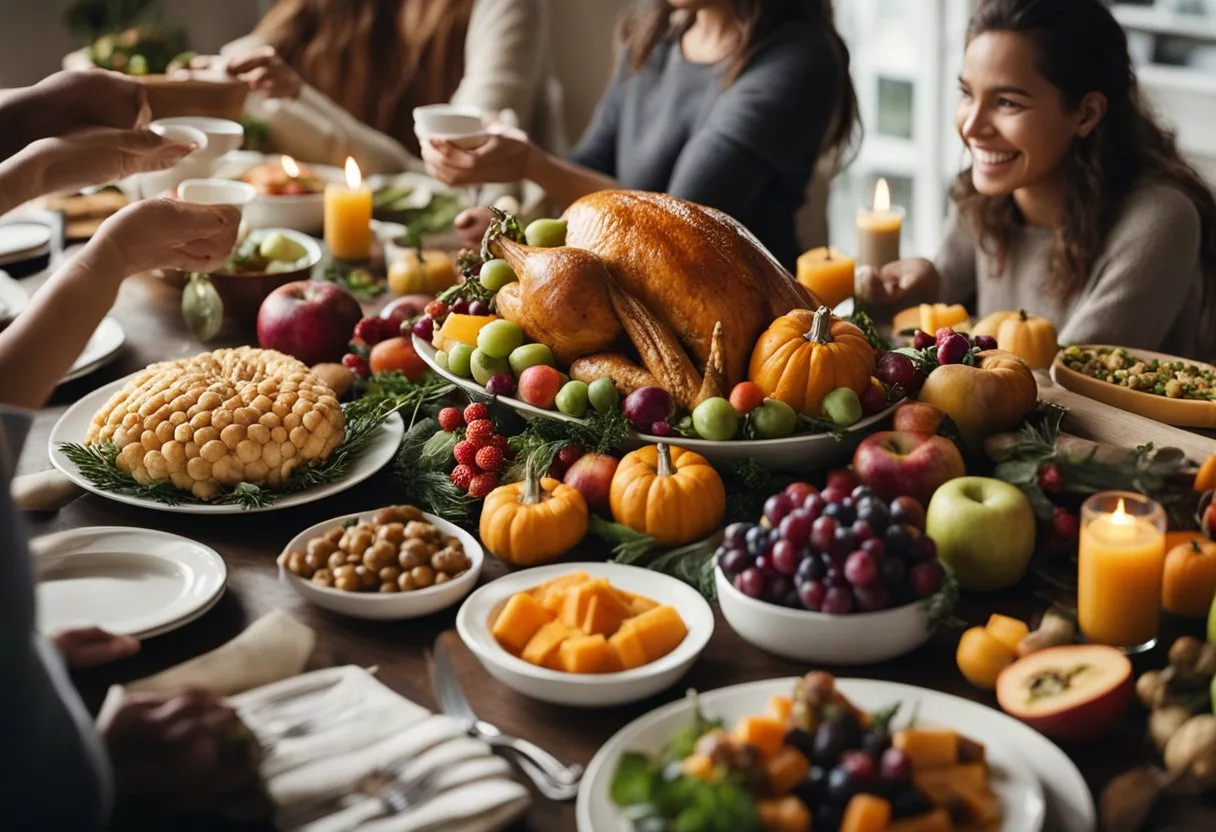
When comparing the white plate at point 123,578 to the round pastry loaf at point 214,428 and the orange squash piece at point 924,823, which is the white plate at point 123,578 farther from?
the orange squash piece at point 924,823

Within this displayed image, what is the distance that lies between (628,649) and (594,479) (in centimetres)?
36

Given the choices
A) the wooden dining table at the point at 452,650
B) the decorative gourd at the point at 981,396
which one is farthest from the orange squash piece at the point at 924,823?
the decorative gourd at the point at 981,396

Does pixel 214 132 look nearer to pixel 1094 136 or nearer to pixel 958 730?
pixel 1094 136

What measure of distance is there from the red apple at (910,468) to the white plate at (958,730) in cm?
32

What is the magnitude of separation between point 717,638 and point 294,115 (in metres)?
2.41

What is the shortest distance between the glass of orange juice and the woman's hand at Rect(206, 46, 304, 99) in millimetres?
2415

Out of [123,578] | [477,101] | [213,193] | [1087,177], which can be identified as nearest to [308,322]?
[213,193]

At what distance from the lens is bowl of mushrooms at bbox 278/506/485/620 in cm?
133

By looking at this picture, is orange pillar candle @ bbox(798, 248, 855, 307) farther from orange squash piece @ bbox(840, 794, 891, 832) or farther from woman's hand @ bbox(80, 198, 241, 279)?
orange squash piece @ bbox(840, 794, 891, 832)

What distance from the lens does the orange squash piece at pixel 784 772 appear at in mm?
978

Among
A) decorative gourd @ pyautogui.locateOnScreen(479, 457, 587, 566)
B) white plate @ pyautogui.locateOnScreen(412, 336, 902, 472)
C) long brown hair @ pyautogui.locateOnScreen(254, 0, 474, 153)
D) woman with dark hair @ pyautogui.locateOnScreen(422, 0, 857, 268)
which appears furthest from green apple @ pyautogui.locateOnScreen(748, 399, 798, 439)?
long brown hair @ pyautogui.locateOnScreen(254, 0, 474, 153)

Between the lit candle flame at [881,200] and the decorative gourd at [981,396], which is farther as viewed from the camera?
the lit candle flame at [881,200]

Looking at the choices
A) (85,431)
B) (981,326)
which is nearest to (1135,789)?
(981,326)

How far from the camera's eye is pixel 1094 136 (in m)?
2.51
